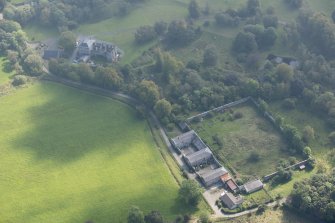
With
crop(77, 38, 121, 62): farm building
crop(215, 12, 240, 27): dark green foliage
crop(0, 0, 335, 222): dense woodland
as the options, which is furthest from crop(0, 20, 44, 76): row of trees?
crop(215, 12, 240, 27): dark green foliage

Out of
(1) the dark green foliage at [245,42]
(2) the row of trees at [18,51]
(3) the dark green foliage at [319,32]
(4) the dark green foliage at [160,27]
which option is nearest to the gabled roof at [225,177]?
(1) the dark green foliage at [245,42]

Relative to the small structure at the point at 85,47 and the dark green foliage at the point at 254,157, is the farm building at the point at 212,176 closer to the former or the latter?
the dark green foliage at the point at 254,157

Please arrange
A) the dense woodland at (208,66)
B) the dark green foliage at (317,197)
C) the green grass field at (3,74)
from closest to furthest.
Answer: the dark green foliage at (317,197) < the dense woodland at (208,66) < the green grass field at (3,74)

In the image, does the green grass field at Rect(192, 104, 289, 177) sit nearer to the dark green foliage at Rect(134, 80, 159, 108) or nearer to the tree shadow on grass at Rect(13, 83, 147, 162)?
the dark green foliage at Rect(134, 80, 159, 108)

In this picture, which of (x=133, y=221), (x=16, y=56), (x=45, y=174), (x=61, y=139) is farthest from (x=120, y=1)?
(x=133, y=221)

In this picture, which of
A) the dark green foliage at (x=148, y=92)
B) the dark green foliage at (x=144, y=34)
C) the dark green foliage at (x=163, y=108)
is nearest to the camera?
the dark green foliage at (x=163, y=108)

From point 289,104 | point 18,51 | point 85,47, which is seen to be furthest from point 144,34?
point 289,104
